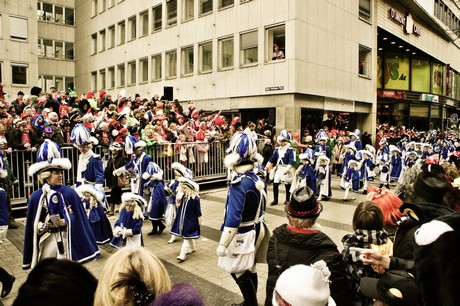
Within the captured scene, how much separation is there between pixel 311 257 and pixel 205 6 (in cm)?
2377

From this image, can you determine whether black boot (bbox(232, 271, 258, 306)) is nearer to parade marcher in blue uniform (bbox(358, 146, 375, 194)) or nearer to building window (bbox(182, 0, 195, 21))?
parade marcher in blue uniform (bbox(358, 146, 375, 194))

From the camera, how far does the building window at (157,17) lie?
28.1m

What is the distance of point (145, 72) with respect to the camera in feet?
97.9

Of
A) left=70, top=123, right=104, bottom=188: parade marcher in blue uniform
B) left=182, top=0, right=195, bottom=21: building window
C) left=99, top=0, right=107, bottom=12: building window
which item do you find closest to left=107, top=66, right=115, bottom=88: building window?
left=99, top=0, right=107, bottom=12: building window

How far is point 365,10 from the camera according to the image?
25.3m

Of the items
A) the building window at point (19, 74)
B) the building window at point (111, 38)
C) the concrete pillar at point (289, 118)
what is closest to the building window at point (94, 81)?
the building window at point (111, 38)

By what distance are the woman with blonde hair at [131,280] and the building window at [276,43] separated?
19293 mm

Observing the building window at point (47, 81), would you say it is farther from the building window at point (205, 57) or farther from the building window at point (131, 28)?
the building window at point (205, 57)

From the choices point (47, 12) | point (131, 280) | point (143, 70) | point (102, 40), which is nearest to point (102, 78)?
point (102, 40)

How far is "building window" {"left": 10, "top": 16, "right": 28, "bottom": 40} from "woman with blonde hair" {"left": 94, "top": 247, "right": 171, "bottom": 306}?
3315cm

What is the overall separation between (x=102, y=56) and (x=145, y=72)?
7.57 meters

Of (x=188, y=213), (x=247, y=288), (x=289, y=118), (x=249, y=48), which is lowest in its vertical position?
(x=247, y=288)

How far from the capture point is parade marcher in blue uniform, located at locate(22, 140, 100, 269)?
4488 mm

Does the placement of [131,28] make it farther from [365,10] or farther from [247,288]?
[247,288]
